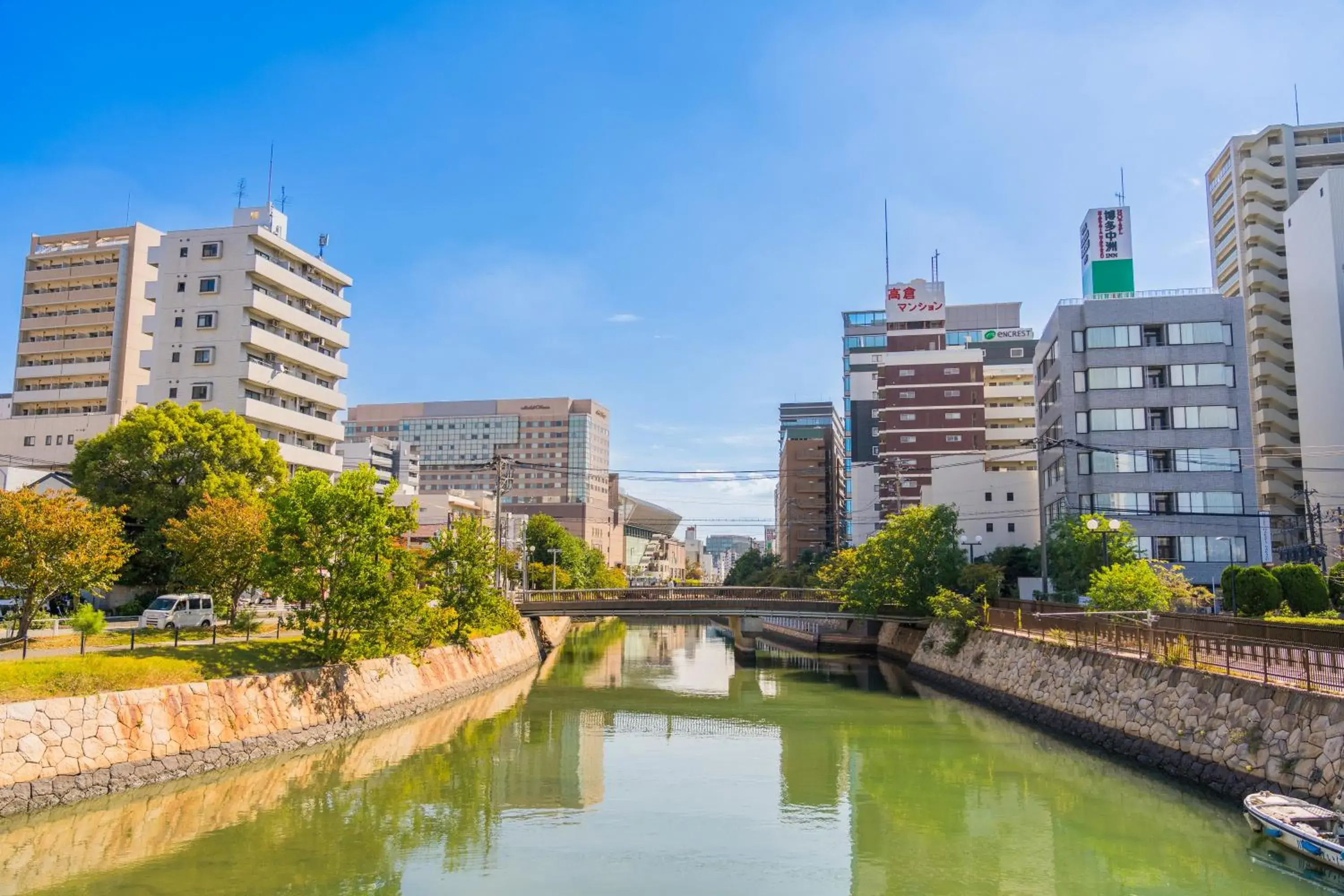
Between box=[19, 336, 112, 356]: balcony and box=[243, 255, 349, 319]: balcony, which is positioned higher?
box=[243, 255, 349, 319]: balcony

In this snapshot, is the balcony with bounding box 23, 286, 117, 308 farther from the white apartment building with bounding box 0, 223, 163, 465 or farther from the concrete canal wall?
the concrete canal wall

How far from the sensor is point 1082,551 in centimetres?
4391

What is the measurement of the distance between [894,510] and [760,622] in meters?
27.3

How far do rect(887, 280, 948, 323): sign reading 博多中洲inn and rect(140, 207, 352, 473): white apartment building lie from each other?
5671 centimetres

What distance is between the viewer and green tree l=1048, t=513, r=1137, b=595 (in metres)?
41.8

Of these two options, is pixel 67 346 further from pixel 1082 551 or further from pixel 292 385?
pixel 1082 551

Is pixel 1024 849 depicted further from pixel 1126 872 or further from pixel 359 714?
pixel 359 714

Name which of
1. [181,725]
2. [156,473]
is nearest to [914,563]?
[181,725]

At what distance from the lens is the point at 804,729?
107 ft

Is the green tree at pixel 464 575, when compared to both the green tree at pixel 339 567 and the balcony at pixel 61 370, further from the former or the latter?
the balcony at pixel 61 370

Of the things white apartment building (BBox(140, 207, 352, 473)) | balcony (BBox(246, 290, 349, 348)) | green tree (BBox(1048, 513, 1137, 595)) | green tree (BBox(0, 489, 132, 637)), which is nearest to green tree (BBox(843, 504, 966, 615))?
green tree (BBox(1048, 513, 1137, 595))

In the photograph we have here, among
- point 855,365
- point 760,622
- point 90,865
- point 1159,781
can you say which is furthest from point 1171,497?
point 855,365

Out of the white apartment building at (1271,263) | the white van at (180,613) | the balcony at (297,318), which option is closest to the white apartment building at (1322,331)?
the white apartment building at (1271,263)

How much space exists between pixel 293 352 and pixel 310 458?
22.7 feet
